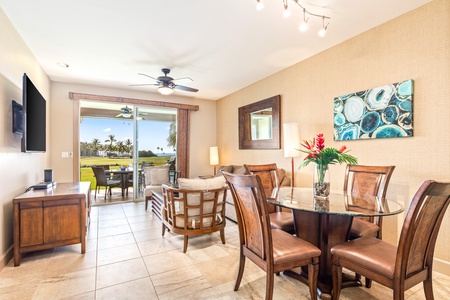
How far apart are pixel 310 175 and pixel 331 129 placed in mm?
800

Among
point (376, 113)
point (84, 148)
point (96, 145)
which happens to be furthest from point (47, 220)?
point (96, 145)

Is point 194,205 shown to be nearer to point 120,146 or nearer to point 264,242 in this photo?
point 264,242

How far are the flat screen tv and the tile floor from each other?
1323mm

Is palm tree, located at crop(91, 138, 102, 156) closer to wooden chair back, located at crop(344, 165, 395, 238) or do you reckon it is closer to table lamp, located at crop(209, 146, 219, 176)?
table lamp, located at crop(209, 146, 219, 176)

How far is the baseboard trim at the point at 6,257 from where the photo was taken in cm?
229

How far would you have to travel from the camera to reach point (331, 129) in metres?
3.21

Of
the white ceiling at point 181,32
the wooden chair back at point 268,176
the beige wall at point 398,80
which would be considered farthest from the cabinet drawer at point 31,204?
the beige wall at point 398,80

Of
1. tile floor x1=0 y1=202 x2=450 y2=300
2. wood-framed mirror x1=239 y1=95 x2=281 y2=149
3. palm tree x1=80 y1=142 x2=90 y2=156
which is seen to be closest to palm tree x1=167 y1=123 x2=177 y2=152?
wood-framed mirror x1=239 y1=95 x2=281 y2=149

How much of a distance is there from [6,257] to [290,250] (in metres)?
2.97

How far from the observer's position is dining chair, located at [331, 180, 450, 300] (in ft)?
4.30

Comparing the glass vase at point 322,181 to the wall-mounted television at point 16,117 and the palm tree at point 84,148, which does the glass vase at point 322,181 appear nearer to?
the wall-mounted television at point 16,117

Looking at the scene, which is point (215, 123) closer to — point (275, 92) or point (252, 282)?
point (275, 92)

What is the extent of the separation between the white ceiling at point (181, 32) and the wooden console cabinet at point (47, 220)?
202 centimetres

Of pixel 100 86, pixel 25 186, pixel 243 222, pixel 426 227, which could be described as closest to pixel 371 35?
pixel 426 227
